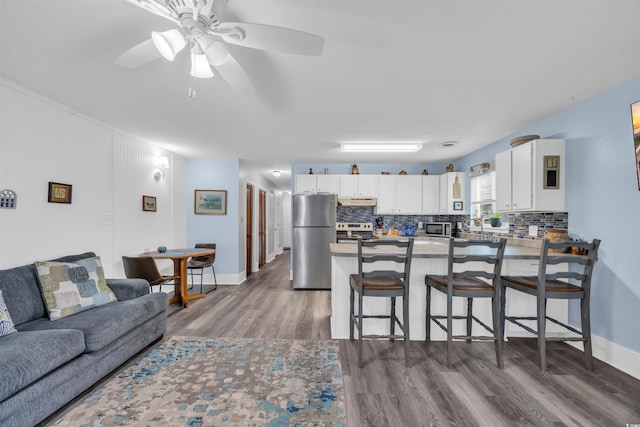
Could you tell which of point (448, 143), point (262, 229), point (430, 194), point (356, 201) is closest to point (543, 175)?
point (448, 143)

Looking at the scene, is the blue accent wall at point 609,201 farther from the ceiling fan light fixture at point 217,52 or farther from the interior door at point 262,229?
the interior door at point 262,229

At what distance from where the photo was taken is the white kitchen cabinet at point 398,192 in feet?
17.8

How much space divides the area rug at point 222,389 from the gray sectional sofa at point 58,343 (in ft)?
0.50

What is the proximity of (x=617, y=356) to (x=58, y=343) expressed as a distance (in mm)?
4198

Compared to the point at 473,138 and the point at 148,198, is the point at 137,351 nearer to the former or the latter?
the point at 148,198

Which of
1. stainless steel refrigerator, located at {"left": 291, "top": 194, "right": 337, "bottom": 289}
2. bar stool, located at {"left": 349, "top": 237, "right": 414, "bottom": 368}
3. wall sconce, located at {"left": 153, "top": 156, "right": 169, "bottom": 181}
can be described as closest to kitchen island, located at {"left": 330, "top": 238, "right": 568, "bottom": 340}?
bar stool, located at {"left": 349, "top": 237, "right": 414, "bottom": 368}

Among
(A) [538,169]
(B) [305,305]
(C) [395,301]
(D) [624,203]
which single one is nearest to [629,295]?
(D) [624,203]

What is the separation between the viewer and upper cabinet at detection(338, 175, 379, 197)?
544 cm

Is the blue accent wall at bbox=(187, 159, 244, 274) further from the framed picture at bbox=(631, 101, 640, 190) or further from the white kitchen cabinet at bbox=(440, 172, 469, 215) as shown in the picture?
the framed picture at bbox=(631, 101, 640, 190)

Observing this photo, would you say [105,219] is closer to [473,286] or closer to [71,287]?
[71,287]

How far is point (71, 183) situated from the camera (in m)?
3.04

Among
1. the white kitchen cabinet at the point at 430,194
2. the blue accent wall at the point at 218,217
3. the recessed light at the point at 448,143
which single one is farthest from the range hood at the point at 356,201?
the blue accent wall at the point at 218,217

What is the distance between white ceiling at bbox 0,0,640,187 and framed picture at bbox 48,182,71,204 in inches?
32.7

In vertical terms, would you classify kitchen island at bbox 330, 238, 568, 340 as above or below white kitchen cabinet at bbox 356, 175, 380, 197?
below
